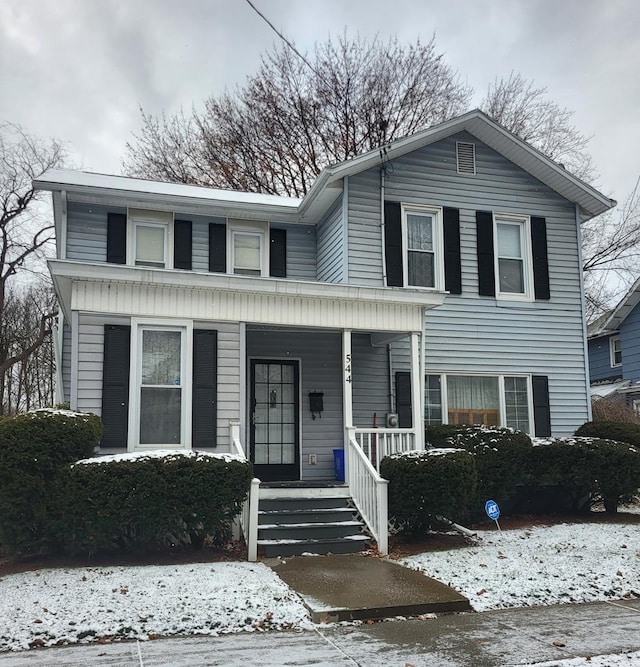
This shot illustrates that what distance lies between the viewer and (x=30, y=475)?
7203mm

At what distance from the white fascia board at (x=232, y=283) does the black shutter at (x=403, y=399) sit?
6.20ft

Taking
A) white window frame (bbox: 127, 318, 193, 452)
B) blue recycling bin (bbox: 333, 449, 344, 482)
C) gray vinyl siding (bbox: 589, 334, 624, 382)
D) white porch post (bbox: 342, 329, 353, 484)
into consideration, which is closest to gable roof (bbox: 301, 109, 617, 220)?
white porch post (bbox: 342, 329, 353, 484)

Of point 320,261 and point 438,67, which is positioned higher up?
point 438,67

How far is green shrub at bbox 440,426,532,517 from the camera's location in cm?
980

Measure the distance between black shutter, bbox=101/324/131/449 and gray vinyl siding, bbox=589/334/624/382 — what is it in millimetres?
18510

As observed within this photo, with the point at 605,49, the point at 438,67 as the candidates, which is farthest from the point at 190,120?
the point at 605,49

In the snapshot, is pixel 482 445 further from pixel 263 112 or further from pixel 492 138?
pixel 263 112

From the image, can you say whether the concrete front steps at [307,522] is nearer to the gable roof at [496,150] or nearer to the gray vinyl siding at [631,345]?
the gable roof at [496,150]

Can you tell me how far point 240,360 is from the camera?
9531 millimetres

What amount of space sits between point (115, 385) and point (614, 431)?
8048 millimetres

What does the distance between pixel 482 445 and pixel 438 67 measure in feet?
63.6

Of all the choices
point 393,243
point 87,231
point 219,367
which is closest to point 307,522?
point 219,367

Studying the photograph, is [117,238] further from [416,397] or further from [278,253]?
[416,397]

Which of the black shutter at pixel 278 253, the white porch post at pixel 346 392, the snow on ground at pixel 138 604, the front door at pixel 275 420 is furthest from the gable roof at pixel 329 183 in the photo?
the snow on ground at pixel 138 604
